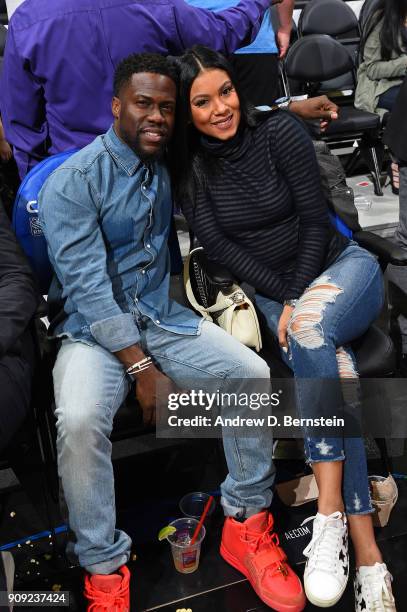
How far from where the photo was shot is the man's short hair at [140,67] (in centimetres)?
222

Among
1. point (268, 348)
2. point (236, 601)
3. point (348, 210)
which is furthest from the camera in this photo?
point (348, 210)

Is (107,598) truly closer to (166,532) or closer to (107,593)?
(107,593)

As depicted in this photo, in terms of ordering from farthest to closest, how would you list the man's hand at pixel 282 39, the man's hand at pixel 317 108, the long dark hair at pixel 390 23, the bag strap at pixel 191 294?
the long dark hair at pixel 390 23 < the man's hand at pixel 282 39 < the man's hand at pixel 317 108 < the bag strap at pixel 191 294

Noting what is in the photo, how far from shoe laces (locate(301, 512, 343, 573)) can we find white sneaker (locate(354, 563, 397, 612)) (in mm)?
123

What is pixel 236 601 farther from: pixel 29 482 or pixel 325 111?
pixel 325 111

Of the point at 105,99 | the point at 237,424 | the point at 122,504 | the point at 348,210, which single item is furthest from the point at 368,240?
the point at 122,504

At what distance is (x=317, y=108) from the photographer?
2752 mm

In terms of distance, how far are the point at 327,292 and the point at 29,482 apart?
139 centimetres

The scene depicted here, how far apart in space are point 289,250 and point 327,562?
1.07m

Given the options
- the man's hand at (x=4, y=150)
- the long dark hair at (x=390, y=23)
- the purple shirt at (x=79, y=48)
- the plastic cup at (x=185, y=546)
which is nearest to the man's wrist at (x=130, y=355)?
the plastic cup at (x=185, y=546)

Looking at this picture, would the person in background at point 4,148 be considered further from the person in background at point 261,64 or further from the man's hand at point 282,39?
the man's hand at point 282,39

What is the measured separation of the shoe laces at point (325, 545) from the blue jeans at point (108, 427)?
0.21 m

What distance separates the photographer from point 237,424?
7.42 ft

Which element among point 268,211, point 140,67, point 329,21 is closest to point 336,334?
point 268,211
